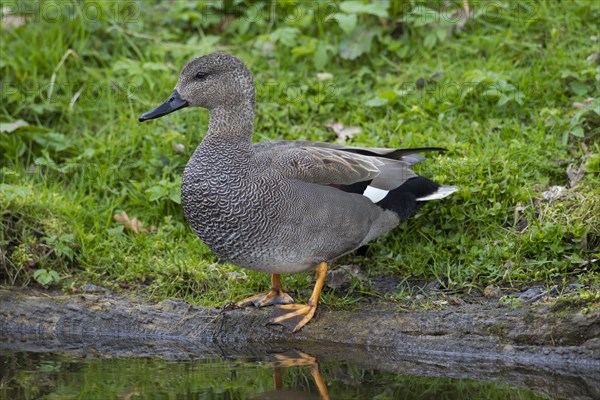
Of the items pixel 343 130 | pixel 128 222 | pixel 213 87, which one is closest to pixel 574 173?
pixel 343 130

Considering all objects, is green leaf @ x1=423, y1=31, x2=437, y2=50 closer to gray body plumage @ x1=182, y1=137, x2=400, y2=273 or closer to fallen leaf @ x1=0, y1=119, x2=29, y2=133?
gray body plumage @ x1=182, y1=137, x2=400, y2=273

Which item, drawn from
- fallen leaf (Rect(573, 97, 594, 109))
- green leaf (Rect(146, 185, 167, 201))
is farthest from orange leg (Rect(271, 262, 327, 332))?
fallen leaf (Rect(573, 97, 594, 109))

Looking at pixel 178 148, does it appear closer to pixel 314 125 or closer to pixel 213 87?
pixel 314 125

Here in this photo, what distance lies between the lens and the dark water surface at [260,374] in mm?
4098

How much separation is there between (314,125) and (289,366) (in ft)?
8.25

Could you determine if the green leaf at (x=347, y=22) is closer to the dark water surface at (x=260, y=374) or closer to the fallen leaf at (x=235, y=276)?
the fallen leaf at (x=235, y=276)

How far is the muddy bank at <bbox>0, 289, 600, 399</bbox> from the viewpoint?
4.30 metres

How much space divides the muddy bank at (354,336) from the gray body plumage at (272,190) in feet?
1.28

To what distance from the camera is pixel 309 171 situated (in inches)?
195

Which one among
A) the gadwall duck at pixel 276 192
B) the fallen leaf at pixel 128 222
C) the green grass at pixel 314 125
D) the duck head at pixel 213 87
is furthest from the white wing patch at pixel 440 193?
the fallen leaf at pixel 128 222

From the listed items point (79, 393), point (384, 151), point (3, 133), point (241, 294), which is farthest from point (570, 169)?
point (3, 133)

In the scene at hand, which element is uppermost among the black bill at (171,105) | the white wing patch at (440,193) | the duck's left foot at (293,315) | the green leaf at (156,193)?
the black bill at (171,105)

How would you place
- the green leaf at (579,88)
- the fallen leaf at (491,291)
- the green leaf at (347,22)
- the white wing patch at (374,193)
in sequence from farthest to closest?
the green leaf at (347,22)
the green leaf at (579,88)
the white wing patch at (374,193)
the fallen leaf at (491,291)

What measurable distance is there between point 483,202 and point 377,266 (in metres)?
0.75
